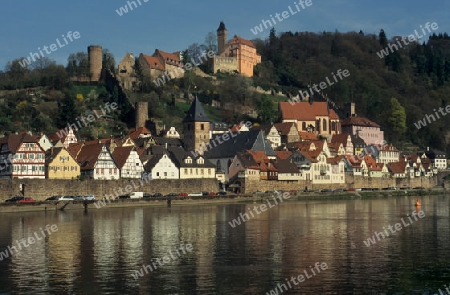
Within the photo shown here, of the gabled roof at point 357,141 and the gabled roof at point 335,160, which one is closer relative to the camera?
the gabled roof at point 335,160

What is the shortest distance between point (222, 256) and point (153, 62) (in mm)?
92897

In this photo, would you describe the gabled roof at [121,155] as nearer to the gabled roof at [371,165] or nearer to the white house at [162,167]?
the white house at [162,167]

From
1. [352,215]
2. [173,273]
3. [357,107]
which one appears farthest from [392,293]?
[357,107]

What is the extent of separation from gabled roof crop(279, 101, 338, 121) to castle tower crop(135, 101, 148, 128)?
78.7 feet

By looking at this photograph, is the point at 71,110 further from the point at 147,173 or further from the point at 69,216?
the point at 69,216

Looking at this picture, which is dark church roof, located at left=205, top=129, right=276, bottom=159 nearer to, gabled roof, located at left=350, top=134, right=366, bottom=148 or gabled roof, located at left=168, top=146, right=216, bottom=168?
gabled roof, located at left=168, top=146, right=216, bottom=168

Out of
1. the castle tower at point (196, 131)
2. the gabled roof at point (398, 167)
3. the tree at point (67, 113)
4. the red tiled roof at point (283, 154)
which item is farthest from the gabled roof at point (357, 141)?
the tree at point (67, 113)

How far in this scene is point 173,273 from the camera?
25.7 metres

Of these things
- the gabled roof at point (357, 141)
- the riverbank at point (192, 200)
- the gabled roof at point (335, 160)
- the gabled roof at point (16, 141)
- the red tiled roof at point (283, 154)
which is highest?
the gabled roof at point (357, 141)

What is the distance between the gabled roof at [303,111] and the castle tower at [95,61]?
30281mm

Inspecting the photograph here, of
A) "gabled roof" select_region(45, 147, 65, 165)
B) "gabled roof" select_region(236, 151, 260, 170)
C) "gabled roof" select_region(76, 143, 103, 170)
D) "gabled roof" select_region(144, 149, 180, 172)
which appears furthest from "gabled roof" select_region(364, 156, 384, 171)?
"gabled roof" select_region(45, 147, 65, 165)

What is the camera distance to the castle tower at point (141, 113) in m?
99.6

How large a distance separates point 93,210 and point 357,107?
89.8m

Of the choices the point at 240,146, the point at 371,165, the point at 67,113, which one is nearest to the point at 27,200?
the point at 240,146
